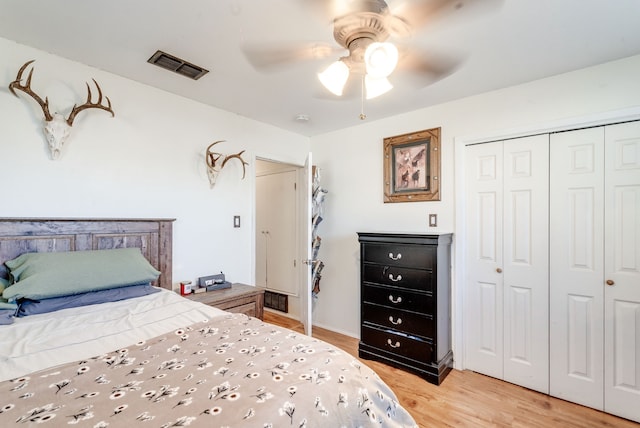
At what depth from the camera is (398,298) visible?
2.67m

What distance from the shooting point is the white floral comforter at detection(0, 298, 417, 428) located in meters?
0.79

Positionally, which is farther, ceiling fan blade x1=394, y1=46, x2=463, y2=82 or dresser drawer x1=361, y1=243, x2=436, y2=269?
dresser drawer x1=361, y1=243, x2=436, y2=269

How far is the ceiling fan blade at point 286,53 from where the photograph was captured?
5.04 feet

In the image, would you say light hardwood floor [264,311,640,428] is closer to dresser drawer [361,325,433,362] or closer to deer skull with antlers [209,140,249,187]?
dresser drawer [361,325,433,362]

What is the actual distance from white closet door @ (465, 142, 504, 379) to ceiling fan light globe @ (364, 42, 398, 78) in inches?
67.9

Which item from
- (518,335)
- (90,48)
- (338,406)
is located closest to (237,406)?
(338,406)

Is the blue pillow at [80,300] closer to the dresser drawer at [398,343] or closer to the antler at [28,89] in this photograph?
the antler at [28,89]

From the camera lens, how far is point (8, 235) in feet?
5.92

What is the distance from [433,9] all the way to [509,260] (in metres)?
2.11

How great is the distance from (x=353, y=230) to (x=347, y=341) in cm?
123

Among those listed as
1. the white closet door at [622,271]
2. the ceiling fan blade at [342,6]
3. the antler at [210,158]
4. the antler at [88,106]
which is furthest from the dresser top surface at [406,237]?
the antler at [88,106]

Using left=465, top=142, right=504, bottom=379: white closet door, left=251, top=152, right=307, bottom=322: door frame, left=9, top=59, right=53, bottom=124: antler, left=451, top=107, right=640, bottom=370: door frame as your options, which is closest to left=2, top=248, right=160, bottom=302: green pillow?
left=9, top=59, right=53, bottom=124: antler

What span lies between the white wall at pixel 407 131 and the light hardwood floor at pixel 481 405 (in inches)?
18.3

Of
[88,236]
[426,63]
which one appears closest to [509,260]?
[426,63]
